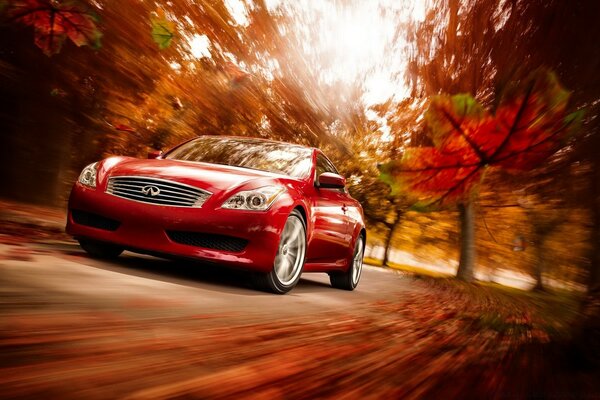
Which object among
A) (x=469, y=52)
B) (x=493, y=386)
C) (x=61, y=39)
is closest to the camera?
(x=493, y=386)

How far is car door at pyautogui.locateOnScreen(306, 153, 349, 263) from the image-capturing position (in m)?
5.52

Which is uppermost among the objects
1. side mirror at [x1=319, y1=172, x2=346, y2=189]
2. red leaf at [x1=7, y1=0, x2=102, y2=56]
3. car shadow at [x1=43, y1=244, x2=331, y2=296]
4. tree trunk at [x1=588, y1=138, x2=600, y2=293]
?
red leaf at [x1=7, y1=0, x2=102, y2=56]

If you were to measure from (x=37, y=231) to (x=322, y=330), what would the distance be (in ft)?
15.6

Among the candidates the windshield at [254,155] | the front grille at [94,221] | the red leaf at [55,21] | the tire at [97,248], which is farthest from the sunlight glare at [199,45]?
the tire at [97,248]

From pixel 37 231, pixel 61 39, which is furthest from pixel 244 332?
pixel 37 231

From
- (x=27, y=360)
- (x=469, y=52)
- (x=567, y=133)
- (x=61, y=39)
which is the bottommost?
(x=27, y=360)

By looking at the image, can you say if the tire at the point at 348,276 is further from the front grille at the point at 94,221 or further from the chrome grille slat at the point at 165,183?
the front grille at the point at 94,221

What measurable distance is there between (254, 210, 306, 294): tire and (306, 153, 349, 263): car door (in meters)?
0.27

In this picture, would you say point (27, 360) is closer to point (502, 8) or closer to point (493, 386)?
point (493, 386)

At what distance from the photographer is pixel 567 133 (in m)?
1.97

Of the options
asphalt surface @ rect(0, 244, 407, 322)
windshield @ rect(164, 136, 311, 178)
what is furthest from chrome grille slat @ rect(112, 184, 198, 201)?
windshield @ rect(164, 136, 311, 178)

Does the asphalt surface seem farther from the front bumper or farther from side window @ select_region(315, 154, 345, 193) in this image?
side window @ select_region(315, 154, 345, 193)

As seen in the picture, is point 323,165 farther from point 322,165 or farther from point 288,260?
point 288,260

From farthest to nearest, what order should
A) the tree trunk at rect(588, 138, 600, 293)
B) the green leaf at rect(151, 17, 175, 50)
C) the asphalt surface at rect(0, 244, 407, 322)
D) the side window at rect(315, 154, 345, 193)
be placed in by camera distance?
the side window at rect(315, 154, 345, 193), the green leaf at rect(151, 17, 175, 50), the asphalt surface at rect(0, 244, 407, 322), the tree trunk at rect(588, 138, 600, 293)
